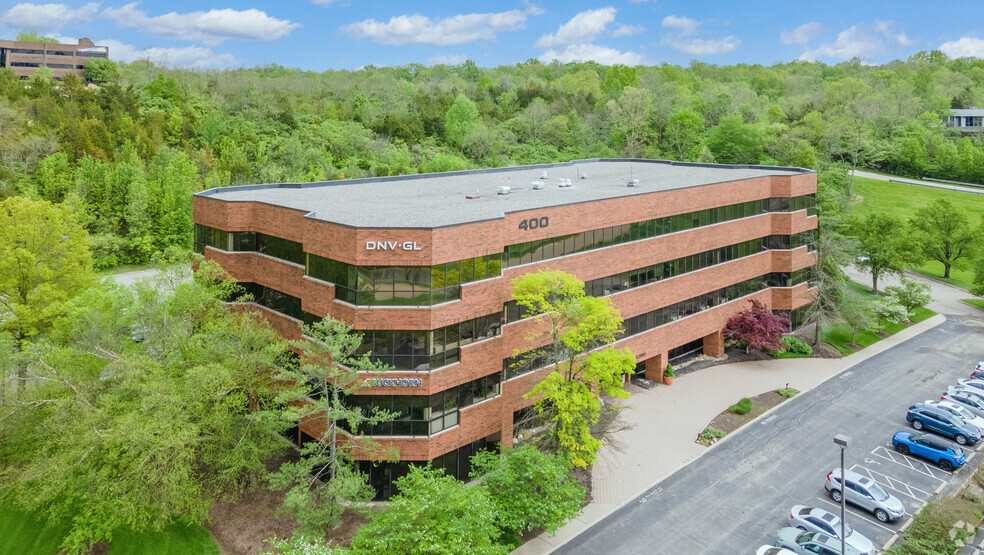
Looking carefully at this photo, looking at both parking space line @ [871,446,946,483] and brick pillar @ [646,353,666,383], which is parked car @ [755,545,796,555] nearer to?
parking space line @ [871,446,946,483]

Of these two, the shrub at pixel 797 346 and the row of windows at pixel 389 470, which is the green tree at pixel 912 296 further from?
the row of windows at pixel 389 470

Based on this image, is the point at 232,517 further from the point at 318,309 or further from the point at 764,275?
the point at 764,275

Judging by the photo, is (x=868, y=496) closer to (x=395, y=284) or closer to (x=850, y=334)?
(x=395, y=284)

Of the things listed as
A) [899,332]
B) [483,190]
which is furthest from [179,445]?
[899,332]

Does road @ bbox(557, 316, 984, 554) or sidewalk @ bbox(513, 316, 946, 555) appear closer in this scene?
road @ bbox(557, 316, 984, 554)

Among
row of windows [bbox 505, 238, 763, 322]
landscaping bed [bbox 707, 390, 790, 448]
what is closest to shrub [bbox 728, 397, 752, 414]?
landscaping bed [bbox 707, 390, 790, 448]

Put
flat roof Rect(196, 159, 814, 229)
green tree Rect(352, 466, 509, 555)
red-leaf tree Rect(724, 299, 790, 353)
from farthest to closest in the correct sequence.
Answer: red-leaf tree Rect(724, 299, 790, 353) < flat roof Rect(196, 159, 814, 229) < green tree Rect(352, 466, 509, 555)
